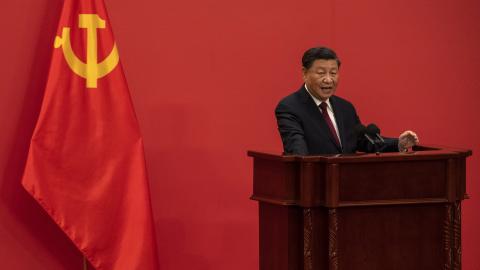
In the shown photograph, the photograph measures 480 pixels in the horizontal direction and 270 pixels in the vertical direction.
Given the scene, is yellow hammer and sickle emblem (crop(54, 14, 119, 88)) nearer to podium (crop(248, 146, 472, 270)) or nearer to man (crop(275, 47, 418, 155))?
man (crop(275, 47, 418, 155))

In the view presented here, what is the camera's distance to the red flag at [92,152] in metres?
4.52

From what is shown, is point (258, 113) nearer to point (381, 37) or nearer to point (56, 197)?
point (381, 37)

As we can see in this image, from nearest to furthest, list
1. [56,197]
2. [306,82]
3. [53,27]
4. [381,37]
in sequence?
[306,82] → [56,197] → [53,27] → [381,37]

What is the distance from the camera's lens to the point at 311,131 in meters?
4.00

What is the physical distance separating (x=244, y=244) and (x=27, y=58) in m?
1.74

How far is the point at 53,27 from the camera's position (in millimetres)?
4812

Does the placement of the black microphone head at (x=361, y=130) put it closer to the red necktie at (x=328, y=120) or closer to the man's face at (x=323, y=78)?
the red necktie at (x=328, y=120)

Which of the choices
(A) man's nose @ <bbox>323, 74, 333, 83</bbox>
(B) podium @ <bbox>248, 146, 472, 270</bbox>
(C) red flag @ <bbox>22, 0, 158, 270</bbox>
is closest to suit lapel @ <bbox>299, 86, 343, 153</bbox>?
(A) man's nose @ <bbox>323, 74, 333, 83</bbox>

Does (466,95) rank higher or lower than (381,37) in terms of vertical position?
lower

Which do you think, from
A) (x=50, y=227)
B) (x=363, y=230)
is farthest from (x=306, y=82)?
(x=50, y=227)

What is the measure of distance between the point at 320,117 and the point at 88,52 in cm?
132

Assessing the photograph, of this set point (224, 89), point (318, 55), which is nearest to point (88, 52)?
point (224, 89)

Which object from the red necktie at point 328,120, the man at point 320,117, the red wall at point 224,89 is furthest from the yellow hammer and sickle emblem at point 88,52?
the red necktie at point 328,120

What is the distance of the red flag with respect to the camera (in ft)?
14.8
